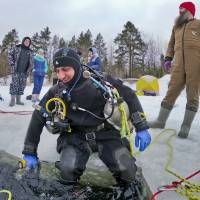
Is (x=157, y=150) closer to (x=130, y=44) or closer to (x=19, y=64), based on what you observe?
(x=19, y=64)

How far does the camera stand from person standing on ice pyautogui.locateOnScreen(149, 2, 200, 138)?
13.9ft

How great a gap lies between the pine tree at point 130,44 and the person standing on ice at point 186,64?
3477 centimetres

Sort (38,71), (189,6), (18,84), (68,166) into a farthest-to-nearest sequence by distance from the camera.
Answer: (38,71) → (18,84) → (189,6) → (68,166)

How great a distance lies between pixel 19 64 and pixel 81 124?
466 cm

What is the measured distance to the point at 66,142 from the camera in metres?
3.00

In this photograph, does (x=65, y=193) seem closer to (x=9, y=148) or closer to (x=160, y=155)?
(x=160, y=155)

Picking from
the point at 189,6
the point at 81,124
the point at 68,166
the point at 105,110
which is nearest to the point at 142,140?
the point at 105,110

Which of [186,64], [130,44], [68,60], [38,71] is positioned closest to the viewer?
[68,60]

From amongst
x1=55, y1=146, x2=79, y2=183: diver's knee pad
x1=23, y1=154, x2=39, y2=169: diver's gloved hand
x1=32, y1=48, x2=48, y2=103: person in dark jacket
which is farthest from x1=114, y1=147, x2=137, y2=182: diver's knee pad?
x1=32, y1=48, x2=48, y2=103: person in dark jacket

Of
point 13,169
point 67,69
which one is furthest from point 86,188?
point 67,69

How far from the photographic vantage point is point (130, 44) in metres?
39.5

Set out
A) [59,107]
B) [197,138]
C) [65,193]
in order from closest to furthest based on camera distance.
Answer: [65,193]
[59,107]
[197,138]

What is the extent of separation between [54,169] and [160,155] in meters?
1.28

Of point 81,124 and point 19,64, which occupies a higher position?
point 19,64
